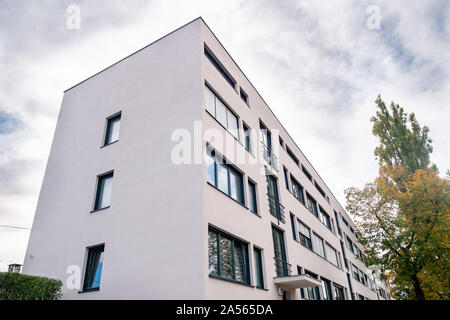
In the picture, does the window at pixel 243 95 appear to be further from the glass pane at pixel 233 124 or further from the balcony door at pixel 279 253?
the balcony door at pixel 279 253

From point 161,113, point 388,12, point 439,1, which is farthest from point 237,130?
point 439,1

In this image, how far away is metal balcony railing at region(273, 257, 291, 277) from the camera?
1382 cm

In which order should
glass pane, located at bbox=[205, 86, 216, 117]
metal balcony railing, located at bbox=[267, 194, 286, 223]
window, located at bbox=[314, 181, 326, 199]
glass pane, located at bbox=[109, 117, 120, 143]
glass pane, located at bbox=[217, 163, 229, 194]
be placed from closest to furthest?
glass pane, located at bbox=[217, 163, 229, 194] → glass pane, located at bbox=[205, 86, 216, 117] → glass pane, located at bbox=[109, 117, 120, 143] → metal balcony railing, located at bbox=[267, 194, 286, 223] → window, located at bbox=[314, 181, 326, 199]

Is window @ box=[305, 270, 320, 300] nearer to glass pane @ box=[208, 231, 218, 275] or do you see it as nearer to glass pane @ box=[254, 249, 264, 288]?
glass pane @ box=[254, 249, 264, 288]

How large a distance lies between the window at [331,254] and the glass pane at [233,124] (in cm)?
1497

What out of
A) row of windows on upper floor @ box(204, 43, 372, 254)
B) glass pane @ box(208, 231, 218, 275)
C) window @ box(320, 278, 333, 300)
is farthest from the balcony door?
window @ box(320, 278, 333, 300)

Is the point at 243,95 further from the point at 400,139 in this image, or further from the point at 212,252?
the point at 400,139

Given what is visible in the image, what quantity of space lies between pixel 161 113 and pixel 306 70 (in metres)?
8.90

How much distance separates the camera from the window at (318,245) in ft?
70.9

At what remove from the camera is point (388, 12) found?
14.8m

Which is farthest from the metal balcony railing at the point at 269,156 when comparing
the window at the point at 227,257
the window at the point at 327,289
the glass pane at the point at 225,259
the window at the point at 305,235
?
the window at the point at 327,289

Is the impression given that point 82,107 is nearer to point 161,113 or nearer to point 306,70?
point 161,113

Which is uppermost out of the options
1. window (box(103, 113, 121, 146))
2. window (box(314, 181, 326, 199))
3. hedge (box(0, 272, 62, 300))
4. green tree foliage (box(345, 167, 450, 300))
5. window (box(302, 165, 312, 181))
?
window (box(302, 165, 312, 181))

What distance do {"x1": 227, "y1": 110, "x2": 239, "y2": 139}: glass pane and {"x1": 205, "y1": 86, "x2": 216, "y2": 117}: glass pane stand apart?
4.17 feet
